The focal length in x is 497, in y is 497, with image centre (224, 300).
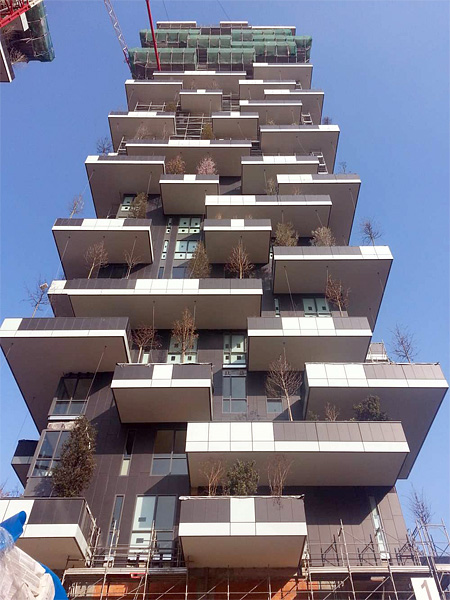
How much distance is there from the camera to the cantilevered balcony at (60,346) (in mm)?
21250

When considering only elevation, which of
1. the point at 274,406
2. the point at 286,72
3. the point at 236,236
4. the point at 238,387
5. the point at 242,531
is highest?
the point at 286,72

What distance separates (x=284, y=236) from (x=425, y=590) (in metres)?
19.2

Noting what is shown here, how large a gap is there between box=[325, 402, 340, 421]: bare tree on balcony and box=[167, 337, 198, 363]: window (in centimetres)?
675

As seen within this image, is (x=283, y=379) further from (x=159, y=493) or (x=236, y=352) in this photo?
(x=159, y=493)

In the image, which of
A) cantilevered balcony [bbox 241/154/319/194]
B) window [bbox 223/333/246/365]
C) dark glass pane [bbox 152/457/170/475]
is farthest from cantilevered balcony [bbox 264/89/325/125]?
dark glass pane [bbox 152/457/170/475]

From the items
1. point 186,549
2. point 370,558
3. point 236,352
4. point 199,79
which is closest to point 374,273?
point 236,352

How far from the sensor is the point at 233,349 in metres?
24.2

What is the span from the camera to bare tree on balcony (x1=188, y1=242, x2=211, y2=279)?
25984mm

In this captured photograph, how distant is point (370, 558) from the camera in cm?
1695

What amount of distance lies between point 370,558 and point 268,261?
53.9 feet

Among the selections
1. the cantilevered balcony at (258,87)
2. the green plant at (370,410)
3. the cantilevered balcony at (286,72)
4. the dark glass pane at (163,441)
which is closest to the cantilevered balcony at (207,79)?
the cantilevered balcony at (258,87)

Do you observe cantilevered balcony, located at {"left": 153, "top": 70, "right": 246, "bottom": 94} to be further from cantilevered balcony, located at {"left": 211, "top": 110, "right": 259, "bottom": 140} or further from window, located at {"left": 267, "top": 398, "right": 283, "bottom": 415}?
window, located at {"left": 267, "top": 398, "right": 283, "bottom": 415}

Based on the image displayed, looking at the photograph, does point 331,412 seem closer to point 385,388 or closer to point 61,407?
point 385,388

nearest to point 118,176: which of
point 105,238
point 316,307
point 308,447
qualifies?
point 105,238
